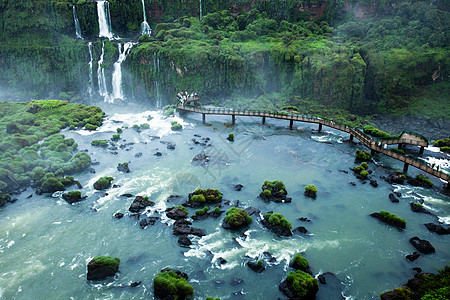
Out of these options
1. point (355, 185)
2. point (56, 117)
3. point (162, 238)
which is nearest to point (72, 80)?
point (56, 117)

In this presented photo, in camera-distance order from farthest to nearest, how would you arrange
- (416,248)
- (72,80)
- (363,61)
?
(72,80), (363,61), (416,248)

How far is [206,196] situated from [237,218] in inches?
304

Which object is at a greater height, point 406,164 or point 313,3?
point 313,3

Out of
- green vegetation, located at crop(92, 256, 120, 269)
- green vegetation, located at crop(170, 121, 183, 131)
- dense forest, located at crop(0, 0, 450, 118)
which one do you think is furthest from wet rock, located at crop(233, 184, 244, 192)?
dense forest, located at crop(0, 0, 450, 118)

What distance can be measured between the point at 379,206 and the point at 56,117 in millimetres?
76936

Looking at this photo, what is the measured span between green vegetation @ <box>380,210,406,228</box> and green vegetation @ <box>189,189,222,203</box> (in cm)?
2328

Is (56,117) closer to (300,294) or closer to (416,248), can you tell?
(300,294)

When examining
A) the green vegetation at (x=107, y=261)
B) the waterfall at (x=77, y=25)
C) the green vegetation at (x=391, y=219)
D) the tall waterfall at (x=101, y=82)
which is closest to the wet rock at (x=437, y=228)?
the green vegetation at (x=391, y=219)

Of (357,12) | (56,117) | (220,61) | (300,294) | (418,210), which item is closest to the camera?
(300,294)

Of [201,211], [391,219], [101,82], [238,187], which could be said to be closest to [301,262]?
[201,211]

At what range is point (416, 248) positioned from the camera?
3894 centimetres

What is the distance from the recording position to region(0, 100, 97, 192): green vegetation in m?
53.9

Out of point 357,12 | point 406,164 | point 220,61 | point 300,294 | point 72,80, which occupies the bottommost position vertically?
point 300,294

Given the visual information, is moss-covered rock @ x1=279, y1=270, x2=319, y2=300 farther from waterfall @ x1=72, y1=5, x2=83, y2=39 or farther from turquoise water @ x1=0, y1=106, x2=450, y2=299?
waterfall @ x1=72, y1=5, x2=83, y2=39
